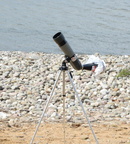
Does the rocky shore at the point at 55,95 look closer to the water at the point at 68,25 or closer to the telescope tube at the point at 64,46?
the telescope tube at the point at 64,46

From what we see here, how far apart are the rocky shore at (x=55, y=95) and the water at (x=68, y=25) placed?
188 inches

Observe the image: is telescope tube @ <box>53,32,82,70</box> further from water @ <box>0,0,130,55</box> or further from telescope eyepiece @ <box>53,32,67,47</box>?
water @ <box>0,0,130,55</box>

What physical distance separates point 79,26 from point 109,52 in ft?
14.0

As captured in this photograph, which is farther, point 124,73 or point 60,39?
point 124,73

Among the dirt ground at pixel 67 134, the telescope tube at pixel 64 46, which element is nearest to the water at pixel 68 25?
the dirt ground at pixel 67 134

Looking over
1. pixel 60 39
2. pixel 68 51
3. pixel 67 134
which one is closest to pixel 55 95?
pixel 67 134

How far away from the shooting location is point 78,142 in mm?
6512

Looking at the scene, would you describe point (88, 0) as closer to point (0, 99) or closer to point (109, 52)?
point (109, 52)

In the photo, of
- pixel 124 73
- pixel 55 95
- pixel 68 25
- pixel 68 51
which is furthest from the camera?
pixel 68 25

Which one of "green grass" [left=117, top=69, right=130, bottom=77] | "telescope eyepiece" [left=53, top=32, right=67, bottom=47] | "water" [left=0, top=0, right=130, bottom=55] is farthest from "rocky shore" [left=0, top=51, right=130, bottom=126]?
"water" [left=0, top=0, right=130, bottom=55]

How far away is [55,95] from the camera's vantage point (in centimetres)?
893

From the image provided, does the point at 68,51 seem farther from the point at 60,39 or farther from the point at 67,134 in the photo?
the point at 67,134

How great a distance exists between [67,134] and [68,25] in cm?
1399

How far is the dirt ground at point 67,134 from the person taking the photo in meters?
6.54
